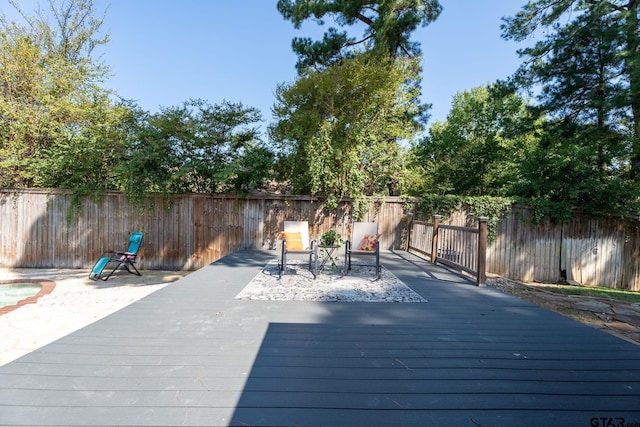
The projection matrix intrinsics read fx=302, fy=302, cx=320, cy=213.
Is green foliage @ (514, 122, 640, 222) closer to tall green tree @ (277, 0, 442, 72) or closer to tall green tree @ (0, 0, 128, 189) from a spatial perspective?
tall green tree @ (277, 0, 442, 72)

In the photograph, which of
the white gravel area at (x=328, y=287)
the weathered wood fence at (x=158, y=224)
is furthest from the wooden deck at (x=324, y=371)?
the weathered wood fence at (x=158, y=224)

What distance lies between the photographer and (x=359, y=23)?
9156 millimetres

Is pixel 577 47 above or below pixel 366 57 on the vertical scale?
above

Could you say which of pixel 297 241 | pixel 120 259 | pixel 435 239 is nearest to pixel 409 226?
pixel 435 239

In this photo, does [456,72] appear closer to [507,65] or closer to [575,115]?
[507,65]

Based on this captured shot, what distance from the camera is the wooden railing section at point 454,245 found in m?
4.12

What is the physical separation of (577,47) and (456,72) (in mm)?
2990

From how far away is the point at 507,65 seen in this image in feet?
29.4

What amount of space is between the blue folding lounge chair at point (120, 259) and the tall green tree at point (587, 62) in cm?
1095

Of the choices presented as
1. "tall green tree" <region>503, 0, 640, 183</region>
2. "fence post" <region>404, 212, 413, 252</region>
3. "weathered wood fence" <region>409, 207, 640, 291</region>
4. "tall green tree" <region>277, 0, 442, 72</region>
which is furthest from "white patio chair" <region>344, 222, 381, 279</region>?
"tall green tree" <region>503, 0, 640, 183</region>

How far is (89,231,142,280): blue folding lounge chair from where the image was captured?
6141 millimetres

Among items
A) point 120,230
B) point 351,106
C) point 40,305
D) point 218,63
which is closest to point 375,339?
point 40,305

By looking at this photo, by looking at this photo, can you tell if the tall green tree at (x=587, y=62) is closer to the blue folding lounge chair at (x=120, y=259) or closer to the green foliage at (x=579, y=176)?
the green foliage at (x=579, y=176)

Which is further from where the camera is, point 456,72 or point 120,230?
point 456,72
